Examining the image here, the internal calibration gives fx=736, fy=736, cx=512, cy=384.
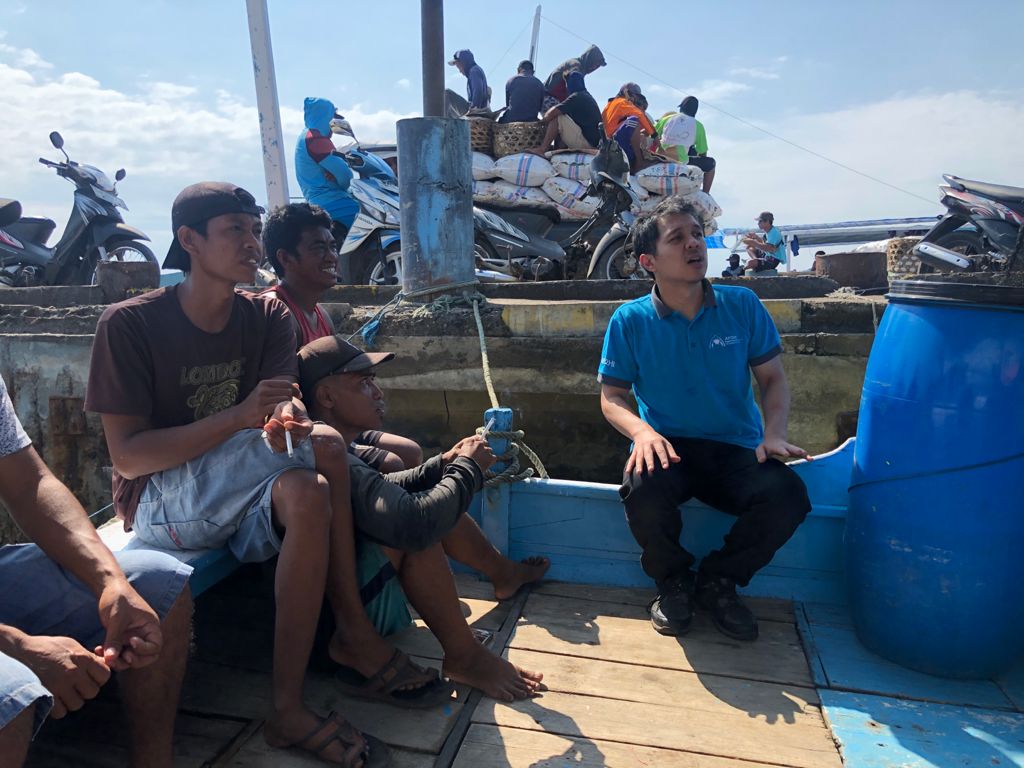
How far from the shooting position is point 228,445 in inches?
78.8

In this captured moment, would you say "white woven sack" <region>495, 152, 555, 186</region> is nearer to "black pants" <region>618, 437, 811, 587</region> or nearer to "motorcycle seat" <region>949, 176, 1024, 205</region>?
"motorcycle seat" <region>949, 176, 1024, 205</region>

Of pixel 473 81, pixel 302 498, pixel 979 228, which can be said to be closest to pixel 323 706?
pixel 302 498

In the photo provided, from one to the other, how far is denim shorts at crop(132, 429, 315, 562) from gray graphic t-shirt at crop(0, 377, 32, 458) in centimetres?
40

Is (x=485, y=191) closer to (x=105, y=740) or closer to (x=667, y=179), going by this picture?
(x=667, y=179)

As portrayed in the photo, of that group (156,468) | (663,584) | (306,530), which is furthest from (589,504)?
(156,468)

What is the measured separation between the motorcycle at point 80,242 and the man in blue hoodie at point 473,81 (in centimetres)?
470

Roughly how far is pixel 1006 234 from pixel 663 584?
6.45 m

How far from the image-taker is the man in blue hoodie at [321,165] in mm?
6293

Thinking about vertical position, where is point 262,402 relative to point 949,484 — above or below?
above

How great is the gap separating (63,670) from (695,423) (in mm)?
1973

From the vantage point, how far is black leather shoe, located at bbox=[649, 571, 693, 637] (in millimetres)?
2350

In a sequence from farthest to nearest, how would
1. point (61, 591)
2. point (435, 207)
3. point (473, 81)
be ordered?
1. point (473, 81)
2. point (435, 207)
3. point (61, 591)

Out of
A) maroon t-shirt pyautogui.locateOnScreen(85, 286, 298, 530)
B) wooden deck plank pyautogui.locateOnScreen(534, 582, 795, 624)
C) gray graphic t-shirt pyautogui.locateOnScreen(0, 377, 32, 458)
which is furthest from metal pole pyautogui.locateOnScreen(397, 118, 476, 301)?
gray graphic t-shirt pyautogui.locateOnScreen(0, 377, 32, 458)

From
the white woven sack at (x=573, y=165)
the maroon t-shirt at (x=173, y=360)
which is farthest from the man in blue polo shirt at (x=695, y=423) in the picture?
the white woven sack at (x=573, y=165)
